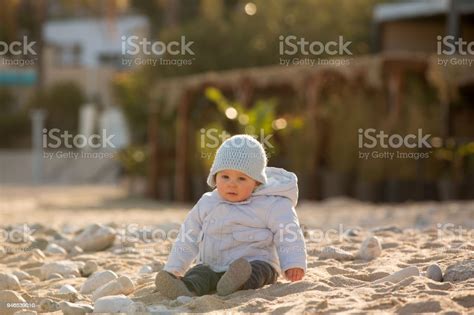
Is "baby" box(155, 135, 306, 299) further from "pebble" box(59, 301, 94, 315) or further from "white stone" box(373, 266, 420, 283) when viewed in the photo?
"pebble" box(59, 301, 94, 315)

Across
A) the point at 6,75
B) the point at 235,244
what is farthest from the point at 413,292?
the point at 6,75

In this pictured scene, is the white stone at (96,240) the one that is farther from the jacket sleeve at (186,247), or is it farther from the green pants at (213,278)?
the green pants at (213,278)

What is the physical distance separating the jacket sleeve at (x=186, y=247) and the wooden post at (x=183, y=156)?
43.3ft

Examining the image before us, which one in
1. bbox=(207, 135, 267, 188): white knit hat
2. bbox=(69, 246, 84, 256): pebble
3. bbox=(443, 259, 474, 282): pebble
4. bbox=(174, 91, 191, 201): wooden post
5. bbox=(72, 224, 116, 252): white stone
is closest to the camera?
bbox=(443, 259, 474, 282): pebble

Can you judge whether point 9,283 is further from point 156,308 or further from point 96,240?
point 96,240

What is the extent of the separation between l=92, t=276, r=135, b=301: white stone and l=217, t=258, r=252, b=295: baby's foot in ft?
1.77

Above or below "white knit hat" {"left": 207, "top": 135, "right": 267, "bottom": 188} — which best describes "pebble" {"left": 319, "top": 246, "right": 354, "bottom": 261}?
below

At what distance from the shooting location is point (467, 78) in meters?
14.7

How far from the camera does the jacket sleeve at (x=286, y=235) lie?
181 inches

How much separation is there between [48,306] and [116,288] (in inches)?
16.1

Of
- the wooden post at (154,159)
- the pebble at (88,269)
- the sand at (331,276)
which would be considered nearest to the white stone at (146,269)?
the sand at (331,276)

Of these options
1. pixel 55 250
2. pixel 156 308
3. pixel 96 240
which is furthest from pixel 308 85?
pixel 156 308

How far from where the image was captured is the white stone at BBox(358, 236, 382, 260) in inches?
215

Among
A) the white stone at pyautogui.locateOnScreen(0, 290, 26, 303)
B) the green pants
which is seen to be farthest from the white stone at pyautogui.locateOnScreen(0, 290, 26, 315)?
the green pants
